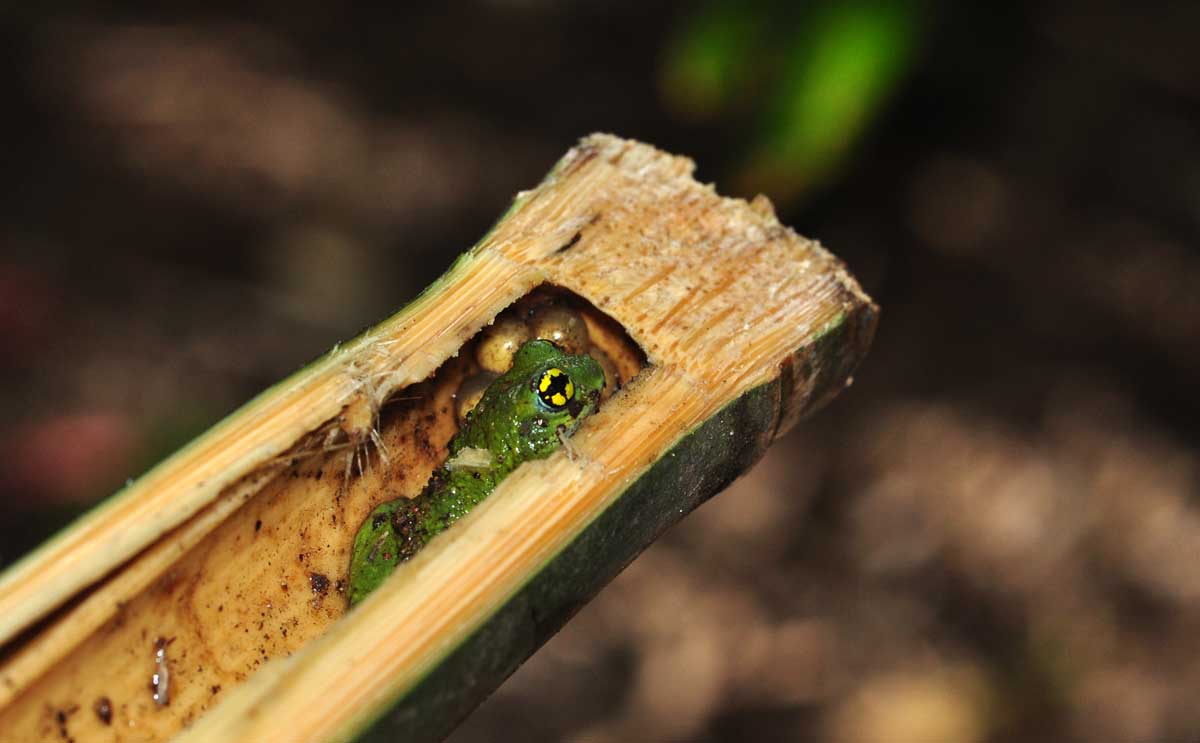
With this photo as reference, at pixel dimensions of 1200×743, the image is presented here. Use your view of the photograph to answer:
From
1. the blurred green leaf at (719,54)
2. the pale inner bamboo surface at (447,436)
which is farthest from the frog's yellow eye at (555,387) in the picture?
the blurred green leaf at (719,54)

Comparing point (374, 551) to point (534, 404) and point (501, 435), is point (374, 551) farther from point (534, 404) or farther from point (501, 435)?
point (534, 404)

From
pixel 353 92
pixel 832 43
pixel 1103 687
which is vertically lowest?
pixel 1103 687

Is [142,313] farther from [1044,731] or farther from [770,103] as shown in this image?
[1044,731]

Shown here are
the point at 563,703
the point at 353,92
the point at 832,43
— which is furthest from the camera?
the point at 353,92

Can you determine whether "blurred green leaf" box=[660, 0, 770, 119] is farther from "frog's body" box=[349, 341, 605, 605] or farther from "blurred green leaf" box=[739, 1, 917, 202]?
"frog's body" box=[349, 341, 605, 605]

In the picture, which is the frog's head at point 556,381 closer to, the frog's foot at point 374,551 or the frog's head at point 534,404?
the frog's head at point 534,404

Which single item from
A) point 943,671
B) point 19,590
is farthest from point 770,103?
point 19,590

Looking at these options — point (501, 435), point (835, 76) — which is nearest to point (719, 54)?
point (835, 76)
